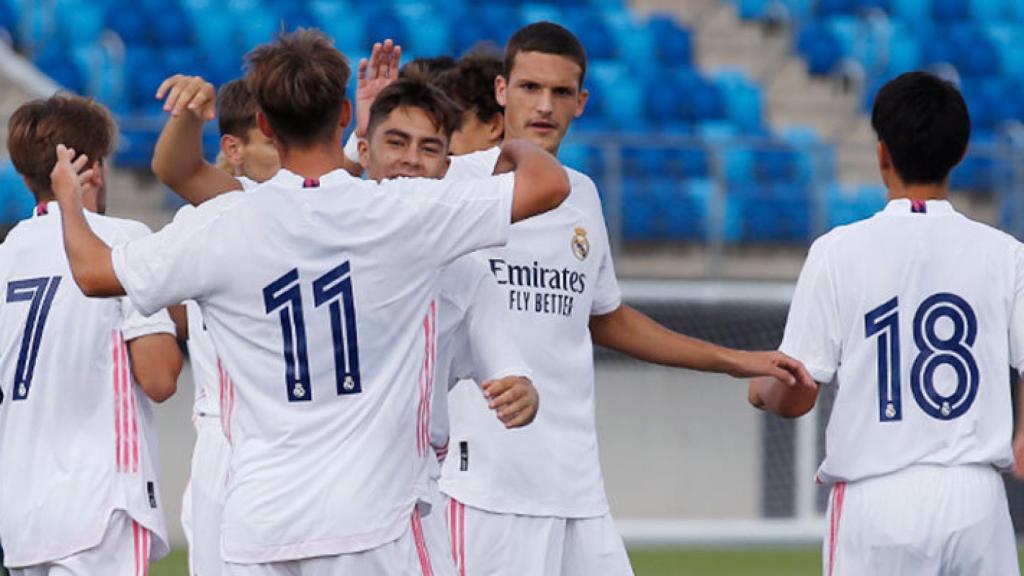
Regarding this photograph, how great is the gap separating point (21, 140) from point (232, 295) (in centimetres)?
116

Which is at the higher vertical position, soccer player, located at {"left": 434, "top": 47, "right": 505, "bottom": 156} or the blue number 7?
soccer player, located at {"left": 434, "top": 47, "right": 505, "bottom": 156}

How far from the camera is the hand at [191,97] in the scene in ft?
15.0

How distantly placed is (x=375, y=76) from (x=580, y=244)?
2.96 feet

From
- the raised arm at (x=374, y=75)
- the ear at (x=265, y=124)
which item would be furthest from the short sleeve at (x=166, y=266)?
the raised arm at (x=374, y=75)

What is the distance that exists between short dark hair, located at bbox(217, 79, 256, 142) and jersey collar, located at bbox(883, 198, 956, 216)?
7.72 feet

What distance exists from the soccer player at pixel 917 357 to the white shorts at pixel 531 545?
2.59 feet

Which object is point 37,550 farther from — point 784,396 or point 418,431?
point 784,396

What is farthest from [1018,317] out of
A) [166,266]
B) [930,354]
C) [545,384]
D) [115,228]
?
[115,228]

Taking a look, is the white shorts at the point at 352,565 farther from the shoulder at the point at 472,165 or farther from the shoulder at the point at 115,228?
the shoulder at the point at 472,165

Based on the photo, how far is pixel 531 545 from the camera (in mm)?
5695

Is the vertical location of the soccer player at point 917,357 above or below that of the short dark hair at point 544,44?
below

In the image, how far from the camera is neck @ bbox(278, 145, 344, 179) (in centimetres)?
450

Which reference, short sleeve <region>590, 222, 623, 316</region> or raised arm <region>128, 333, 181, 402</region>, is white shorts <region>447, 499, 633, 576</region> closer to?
short sleeve <region>590, 222, 623, 316</region>

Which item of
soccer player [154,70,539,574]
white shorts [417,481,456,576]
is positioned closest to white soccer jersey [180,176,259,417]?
soccer player [154,70,539,574]
